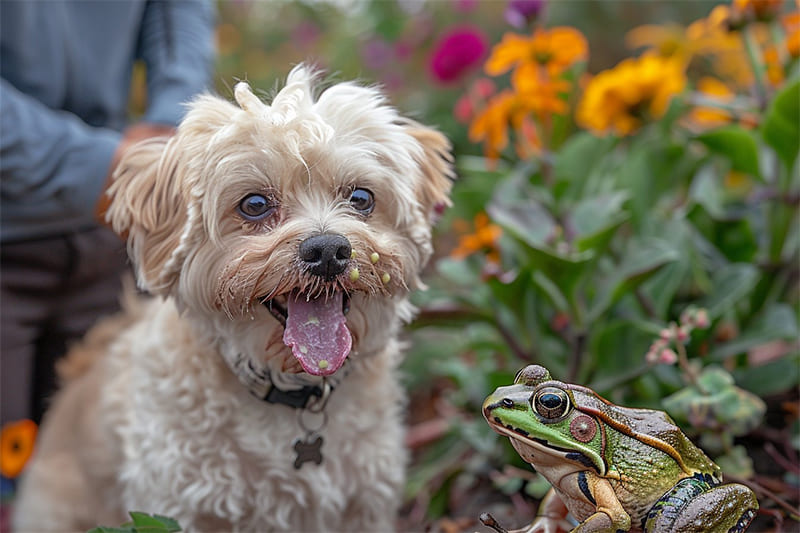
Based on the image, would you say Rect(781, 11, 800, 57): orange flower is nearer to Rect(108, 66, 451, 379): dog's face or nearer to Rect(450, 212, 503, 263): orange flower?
Rect(450, 212, 503, 263): orange flower

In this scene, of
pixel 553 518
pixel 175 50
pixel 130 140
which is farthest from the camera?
pixel 175 50

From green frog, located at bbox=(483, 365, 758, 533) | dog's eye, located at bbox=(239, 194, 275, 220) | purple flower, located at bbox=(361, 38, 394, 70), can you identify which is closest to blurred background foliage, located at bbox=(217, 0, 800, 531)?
dog's eye, located at bbox=(239, 194, 275, 220)

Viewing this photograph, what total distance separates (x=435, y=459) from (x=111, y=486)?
1027 mm

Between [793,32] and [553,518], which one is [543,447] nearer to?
[553,518]

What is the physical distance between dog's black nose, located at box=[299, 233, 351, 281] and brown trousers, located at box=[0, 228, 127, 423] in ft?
4.00

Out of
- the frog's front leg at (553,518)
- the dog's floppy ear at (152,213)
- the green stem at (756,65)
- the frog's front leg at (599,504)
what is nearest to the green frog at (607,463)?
the frog's front leg at (599,504)

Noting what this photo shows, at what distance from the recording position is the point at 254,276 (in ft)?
4.52

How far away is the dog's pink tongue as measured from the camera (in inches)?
53.9

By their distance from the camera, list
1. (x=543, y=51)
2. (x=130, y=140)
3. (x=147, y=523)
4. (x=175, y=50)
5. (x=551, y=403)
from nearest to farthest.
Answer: (x=551, y=403) < (x=147, y=523) < (x=130, y=140) < (x=543, y=51) < (x=175, y=50)

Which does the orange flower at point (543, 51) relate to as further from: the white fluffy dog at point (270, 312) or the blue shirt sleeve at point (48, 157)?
the blue shirt sleeve at point (48, 157)

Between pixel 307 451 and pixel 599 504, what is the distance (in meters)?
0.79

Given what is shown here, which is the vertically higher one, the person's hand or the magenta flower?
the magenta flower

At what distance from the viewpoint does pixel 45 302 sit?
254cm

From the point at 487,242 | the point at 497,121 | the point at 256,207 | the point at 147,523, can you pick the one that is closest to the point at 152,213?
the point at 256,207
